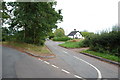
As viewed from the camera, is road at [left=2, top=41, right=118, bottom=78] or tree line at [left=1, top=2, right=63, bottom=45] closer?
road at [left=2, top=41, right=118, bottom=78]

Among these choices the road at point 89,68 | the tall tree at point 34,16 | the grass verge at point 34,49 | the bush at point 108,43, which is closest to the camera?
the road at point 89,68

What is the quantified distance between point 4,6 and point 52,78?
17.0 m

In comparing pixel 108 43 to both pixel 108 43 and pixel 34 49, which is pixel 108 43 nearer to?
pixel 108 43

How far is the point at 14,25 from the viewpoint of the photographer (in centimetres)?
1838

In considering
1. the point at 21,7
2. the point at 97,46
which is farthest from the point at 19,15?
the point at 97,46

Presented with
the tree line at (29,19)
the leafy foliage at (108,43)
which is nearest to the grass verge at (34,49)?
the tree line at (29,19)

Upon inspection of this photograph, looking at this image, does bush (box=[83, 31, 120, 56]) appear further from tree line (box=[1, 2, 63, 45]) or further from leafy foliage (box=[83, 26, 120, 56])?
tree line (box=[1, 2, 63, 45])

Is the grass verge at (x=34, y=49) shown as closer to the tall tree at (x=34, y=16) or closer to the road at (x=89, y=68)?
the tall tree at (x=34, y=16)

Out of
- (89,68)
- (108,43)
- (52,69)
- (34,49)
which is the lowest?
(89,68)

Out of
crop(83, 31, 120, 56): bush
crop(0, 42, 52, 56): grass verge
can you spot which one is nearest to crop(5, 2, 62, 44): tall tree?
crop(0, 42, 52, 56): grass verge

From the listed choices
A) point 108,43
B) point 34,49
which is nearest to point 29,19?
point 34,49

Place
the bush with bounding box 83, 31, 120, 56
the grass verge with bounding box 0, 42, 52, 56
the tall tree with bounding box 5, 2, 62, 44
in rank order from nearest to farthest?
the grass verge with bounding box 0, 42, 52, 56, the bush with bounding box 83, 31, 120, 56, the tall tree with bounding box 5, 2, 62, 44

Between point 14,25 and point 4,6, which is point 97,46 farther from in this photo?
point 4,6

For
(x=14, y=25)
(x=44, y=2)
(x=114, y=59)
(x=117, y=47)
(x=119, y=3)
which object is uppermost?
(x=44, y=2)
